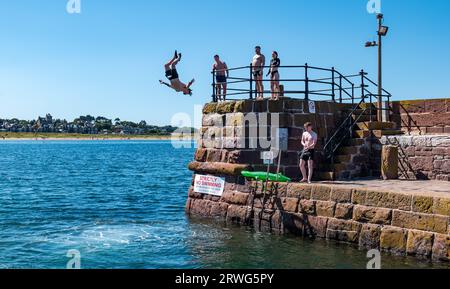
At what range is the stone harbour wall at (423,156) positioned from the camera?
13977 mm

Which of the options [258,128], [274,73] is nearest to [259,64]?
[274,73]

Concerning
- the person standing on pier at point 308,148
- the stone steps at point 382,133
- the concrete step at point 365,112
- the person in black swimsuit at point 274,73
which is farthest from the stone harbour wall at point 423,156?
the person in black swimsuit at point 274,73

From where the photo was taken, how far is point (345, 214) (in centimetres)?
1177

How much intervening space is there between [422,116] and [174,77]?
26.0 ft

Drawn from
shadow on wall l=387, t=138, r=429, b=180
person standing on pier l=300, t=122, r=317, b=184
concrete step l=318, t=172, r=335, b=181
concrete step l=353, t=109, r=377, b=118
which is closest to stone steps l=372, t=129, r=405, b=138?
shadow on wall l=387, t=138, r=429, b=180

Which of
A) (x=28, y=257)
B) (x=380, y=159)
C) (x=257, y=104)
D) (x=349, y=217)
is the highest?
(x=257, y=104)

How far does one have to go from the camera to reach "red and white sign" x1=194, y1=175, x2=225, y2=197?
15148 millimetres

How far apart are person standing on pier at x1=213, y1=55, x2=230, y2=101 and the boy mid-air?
93 cm

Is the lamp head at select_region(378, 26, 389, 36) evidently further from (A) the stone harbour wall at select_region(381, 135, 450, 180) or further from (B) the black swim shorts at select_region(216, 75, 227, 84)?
(B) the black swim shorts at select_region(216, 75, 227, 84)

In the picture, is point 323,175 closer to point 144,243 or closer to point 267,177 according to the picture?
point 267,177
